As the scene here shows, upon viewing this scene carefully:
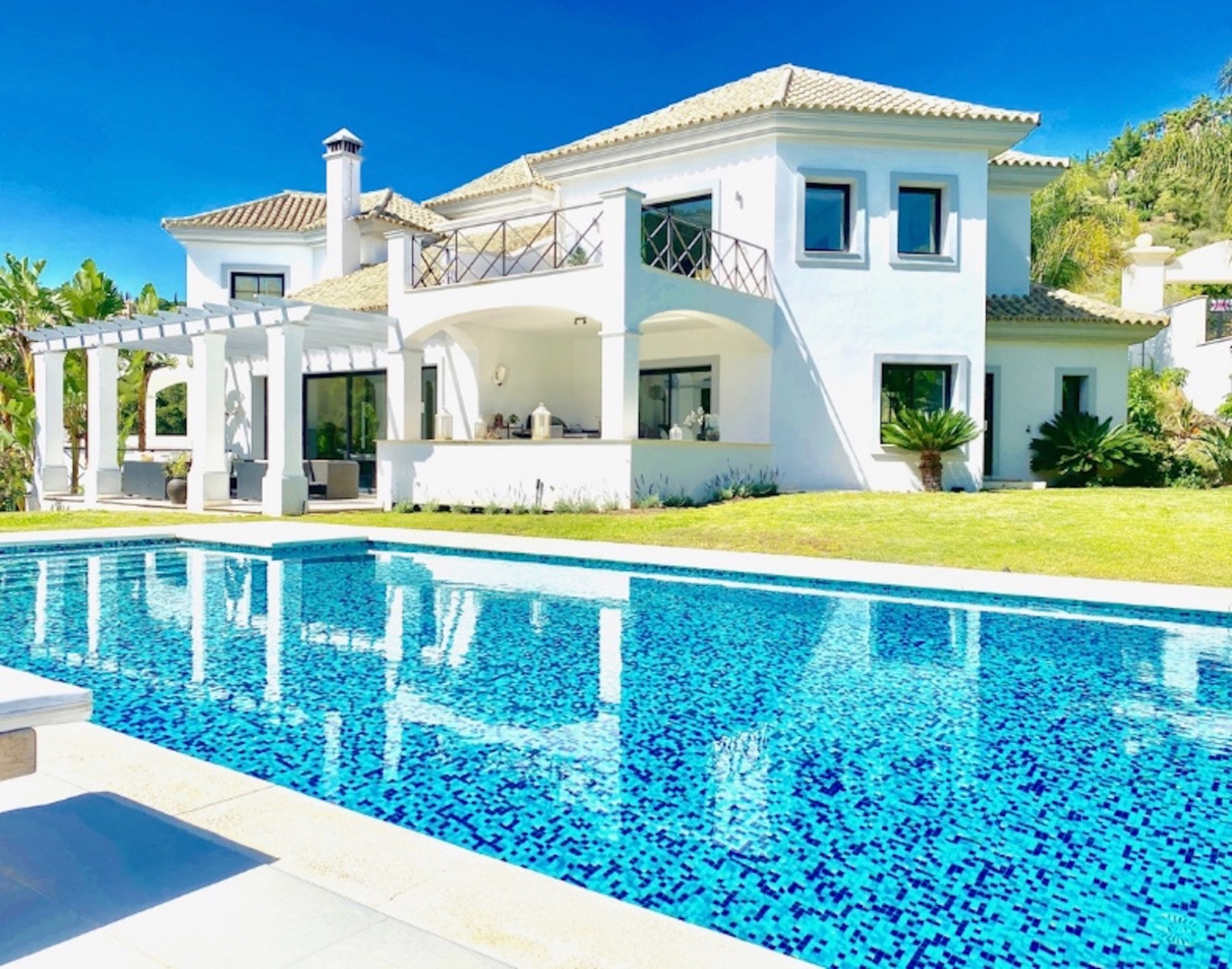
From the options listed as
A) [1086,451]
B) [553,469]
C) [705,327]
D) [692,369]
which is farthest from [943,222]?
[553,469]

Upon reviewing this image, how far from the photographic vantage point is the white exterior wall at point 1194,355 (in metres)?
30.1

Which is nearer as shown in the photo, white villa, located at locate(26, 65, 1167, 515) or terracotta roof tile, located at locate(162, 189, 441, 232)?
white villa, located at locate(26, 65, 1167, 515)

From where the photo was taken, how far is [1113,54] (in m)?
44.4

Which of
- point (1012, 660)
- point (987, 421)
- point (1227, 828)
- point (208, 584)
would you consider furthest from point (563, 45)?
point (1227, 828)

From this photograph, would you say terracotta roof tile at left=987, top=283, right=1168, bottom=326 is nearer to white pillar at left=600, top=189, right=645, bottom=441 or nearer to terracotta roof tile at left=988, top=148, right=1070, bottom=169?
terracotta roof tile at left=988, top=148, right=1070, bottom=169

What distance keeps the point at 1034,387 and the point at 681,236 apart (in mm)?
9759

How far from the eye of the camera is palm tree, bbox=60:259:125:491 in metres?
26.8

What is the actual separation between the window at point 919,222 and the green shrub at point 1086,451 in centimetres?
548

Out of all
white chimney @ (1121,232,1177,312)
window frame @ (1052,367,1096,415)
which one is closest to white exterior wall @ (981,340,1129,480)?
window frame @ (1052,367,1096,415)

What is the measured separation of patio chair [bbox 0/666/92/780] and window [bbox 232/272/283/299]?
30.2 metres

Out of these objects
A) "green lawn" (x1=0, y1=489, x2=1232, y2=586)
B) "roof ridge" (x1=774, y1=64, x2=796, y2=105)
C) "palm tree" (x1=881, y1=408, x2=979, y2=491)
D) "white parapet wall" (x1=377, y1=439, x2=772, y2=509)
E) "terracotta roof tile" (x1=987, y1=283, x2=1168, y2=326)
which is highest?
"roof ridge" (x1=774, y1=64, x2=796, y2=105)

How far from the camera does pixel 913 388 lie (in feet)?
71.1

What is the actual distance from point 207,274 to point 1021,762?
1249 inches

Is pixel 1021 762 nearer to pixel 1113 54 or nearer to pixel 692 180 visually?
pixel 692 180
